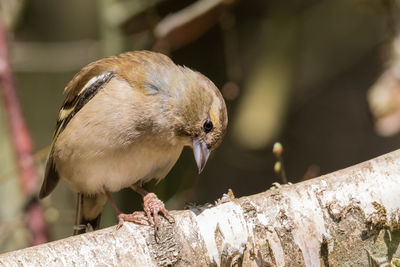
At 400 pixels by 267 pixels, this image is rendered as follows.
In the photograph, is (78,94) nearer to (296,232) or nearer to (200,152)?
(200,152)

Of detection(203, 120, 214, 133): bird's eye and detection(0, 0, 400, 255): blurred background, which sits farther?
detection(0, 0, 400, 255): blurred background

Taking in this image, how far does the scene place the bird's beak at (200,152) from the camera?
3.32m

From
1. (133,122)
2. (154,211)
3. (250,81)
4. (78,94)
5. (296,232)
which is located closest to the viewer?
(296,232)

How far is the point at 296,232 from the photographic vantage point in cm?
246

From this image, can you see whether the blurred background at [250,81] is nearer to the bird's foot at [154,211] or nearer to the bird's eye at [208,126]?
the bird's eye at [208,126]

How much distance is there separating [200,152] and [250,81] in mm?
2017

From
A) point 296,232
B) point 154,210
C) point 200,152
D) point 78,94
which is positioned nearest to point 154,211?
point 154,210

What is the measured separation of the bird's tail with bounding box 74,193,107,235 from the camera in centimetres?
401

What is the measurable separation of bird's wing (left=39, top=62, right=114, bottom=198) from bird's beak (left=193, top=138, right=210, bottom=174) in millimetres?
629

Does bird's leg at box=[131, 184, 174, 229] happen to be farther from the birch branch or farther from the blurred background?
the blurred background

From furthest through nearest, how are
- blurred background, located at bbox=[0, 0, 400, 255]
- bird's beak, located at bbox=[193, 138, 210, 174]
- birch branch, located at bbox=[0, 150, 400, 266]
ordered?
blurred background, located at bbox=[0, 0, 400, 255], bird's beak, located at bbox=[193, 138, 210, 174], birch branch, located at bbox=[0, 150, 400, 266]

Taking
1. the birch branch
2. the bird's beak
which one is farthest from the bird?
the birch branch

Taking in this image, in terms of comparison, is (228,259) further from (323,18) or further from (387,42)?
(323,18)

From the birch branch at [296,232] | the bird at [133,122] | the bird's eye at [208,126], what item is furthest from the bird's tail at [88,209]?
the birch branch at [296,232]
